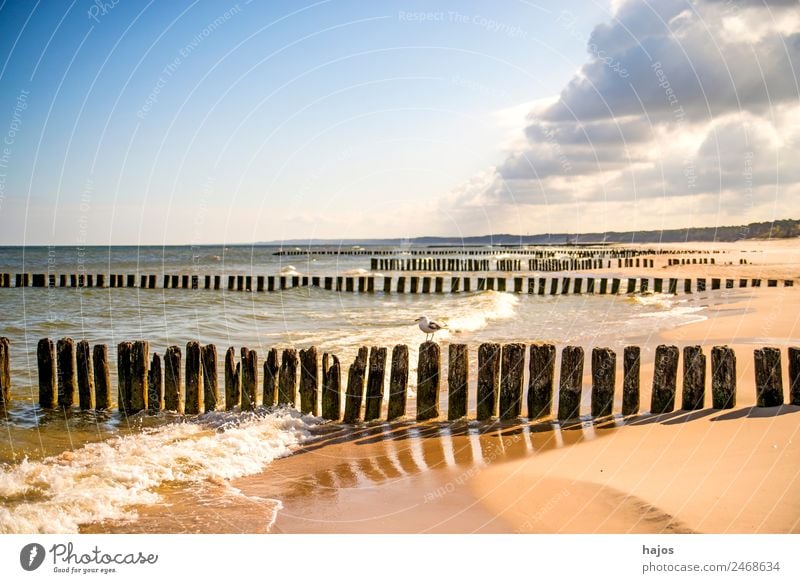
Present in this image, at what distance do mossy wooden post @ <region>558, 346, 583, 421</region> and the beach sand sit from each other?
10.2 inches

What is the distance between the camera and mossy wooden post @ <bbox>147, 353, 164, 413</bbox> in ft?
28.2

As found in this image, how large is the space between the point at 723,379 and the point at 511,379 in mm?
2536

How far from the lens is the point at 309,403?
809 cm

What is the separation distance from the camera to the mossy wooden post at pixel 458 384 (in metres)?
7.77

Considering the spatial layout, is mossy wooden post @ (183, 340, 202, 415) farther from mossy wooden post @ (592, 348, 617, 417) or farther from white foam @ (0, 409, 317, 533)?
mossy wooden post @ (592, 348, 617, 417)

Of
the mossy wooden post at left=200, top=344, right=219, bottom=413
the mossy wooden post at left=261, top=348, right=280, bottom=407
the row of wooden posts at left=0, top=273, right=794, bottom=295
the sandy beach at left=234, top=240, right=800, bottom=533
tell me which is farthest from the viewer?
the row of wooden posts at left=0, top=273, right=794, bottom=295

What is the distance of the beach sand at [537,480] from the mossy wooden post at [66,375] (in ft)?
13.0

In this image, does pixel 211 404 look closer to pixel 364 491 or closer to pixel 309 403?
pixel 309 403

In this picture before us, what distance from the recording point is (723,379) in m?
7.45

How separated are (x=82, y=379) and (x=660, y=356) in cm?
786

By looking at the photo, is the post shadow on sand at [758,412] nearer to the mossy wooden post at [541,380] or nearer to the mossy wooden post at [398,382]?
the mossy wooden post at [541,380]

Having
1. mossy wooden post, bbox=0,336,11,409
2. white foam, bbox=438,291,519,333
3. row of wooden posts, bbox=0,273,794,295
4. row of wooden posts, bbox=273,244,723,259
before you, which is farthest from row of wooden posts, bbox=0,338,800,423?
row of wooden posts, bbox=273,244,723,259

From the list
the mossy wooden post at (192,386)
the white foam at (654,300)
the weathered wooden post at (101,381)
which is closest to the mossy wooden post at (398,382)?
the mossy wooden post at (192,386)

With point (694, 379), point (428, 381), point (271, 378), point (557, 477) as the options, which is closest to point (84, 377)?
point (271, 378)
